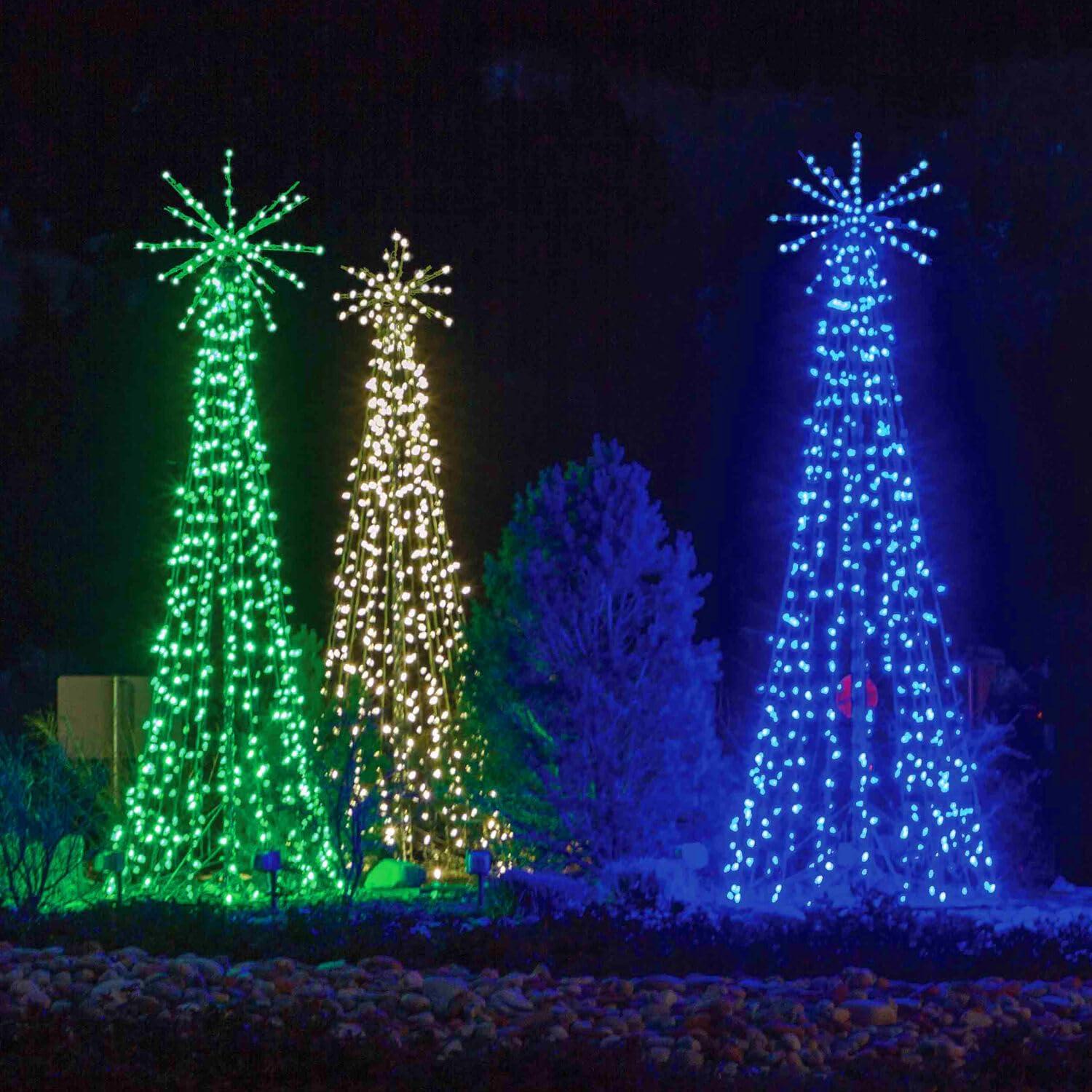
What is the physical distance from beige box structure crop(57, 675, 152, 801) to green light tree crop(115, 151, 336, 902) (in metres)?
0.18

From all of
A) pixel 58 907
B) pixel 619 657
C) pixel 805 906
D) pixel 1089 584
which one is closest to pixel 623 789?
pixel 619 657

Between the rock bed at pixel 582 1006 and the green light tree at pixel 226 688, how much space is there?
14.5 feet

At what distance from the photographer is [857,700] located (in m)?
15.3

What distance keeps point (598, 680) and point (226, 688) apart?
3091 mm

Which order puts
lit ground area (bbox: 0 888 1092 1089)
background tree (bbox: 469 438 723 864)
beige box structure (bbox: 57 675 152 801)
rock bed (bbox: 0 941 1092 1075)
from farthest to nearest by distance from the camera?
background tree (bbox: 469 438 723 864) < beige box structure (bbox: 57 675 152 801) < rock bed (bbox: 0 941 1092 1075) < lit ground area (bbox: 0 888 1092 1089)

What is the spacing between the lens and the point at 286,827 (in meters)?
16.2

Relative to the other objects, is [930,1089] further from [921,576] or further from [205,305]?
[205,305]

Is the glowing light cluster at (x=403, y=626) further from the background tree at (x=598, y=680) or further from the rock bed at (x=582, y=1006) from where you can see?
the rock bed at (x=582, y=1006)

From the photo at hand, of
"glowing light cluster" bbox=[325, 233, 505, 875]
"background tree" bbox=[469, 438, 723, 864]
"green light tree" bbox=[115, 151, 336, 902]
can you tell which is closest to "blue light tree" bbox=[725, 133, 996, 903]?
"background tree" bbox=[469, 438, 723, 864]

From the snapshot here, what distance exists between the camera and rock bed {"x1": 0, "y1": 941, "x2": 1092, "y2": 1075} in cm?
820

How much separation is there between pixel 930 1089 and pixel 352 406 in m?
19.1

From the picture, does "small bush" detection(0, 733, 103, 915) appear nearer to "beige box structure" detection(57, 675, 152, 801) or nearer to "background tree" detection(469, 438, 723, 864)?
"beige box structure" detection(57, 675, 152, 801)

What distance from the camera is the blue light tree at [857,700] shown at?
1513cm

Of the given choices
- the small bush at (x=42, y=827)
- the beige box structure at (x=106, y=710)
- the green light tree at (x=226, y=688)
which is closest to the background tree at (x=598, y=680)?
the green light tree at (x=226, y=688)
